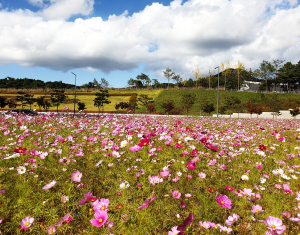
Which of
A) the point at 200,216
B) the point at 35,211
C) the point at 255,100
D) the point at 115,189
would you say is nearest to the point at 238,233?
the point at 200,216

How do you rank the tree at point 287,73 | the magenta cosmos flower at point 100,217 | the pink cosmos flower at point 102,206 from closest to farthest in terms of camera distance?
1. the magenta cosmos flower at point 100,217
2. the pink cosmos flower at point 102,206
3. the tree at point 287,73

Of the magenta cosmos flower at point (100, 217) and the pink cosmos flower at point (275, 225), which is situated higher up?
the magenta cosmos flower at point (100, 217)

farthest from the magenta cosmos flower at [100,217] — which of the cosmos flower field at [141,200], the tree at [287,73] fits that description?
the tree at [287,73]

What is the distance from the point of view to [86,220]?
1.74 meters

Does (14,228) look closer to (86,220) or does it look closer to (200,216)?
(86,220)

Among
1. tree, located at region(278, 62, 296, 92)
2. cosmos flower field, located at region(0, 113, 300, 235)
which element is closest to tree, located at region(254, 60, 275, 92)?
tree, located at region(278, 62, 296, 92)

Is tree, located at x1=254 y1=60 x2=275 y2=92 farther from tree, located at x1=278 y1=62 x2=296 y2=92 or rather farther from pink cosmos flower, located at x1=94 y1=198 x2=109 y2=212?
pink cosmos flower, located at x1=94 y1=198 x2=109 y2=212

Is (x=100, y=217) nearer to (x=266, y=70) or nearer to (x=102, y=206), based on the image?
(x=102, y=206)

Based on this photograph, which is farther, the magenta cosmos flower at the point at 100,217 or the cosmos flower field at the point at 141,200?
the cosmos flower field at the point at 141,200

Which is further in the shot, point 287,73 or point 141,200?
point 287,73

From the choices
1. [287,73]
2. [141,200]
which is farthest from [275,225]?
[287,73]

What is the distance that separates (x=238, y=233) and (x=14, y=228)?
7.81 ft

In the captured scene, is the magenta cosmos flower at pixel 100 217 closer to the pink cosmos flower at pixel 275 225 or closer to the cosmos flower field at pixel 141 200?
the cosmos flower field at pixel 141 200

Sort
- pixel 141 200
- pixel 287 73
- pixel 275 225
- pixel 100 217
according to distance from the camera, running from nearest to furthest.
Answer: pixel 100 217
pixel 275 225
pixel 141 200
pixel 287 73
